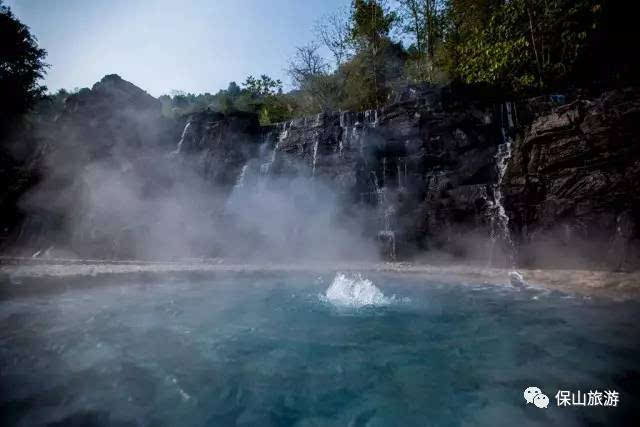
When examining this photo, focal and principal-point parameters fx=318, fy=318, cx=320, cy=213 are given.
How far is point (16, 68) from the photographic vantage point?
17344 millimetres

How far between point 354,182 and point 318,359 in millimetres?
8320

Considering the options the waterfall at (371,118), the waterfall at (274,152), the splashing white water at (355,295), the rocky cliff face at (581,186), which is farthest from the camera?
the waterfall at (274,152)

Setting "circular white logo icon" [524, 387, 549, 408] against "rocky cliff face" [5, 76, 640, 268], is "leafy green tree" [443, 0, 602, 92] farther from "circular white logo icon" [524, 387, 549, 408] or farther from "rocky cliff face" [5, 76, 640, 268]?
"circular white logo icon" [524, 387, 549, 408]

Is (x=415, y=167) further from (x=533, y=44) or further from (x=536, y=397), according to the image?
(x=536, y=397)

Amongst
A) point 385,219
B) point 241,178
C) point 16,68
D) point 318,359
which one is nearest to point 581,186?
point 385,219

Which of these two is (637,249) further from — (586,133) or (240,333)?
(240,333)

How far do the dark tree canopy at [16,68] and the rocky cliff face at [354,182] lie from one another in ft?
12.7

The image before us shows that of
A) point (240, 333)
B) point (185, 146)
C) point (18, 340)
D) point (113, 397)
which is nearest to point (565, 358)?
point (240, 333)

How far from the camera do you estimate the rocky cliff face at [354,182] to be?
7414mm

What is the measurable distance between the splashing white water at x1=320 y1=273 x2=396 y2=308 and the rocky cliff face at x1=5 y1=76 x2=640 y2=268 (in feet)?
14.2

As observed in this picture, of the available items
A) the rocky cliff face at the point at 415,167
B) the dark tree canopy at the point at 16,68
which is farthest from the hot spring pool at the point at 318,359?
the dark tree canopy at the point at 16,68

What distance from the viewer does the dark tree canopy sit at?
16.7 m

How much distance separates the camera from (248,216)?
1253 centimetres

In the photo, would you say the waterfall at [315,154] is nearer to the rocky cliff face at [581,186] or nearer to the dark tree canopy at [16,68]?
the rocky cliff face at [581,186]
